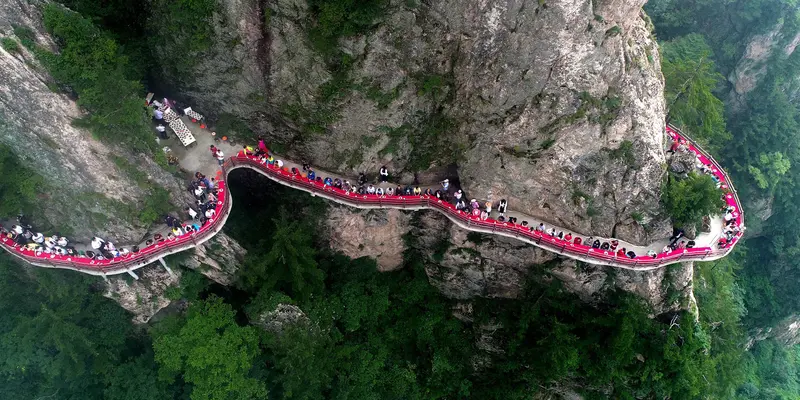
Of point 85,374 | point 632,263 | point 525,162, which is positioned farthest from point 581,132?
point 85,374

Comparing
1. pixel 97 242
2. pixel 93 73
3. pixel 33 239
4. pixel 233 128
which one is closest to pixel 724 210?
pixel 233 128

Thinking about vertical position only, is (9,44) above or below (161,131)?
above

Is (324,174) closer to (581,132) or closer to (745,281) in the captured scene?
(581,132)

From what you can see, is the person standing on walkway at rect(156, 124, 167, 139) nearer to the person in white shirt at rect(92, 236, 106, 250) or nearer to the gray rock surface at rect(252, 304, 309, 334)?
the person in white shirt at rect(92, 236, 106, 250)

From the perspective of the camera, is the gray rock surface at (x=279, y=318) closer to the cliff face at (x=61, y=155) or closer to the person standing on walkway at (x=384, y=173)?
the cliff face at (x=61, y=155)

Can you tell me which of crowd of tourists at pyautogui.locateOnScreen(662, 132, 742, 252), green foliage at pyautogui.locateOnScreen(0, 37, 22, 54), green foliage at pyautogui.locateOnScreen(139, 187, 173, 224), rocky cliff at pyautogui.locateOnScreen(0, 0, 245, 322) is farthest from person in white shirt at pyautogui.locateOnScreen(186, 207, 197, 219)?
crowd of tourists at pyautogui.locateOnScreen(662, 132, 742, 252)

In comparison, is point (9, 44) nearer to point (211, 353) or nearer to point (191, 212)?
point (191, 212)

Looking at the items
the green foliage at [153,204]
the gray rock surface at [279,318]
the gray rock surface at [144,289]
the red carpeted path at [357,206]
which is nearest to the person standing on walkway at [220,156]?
the red carpeted path at [357,206]
